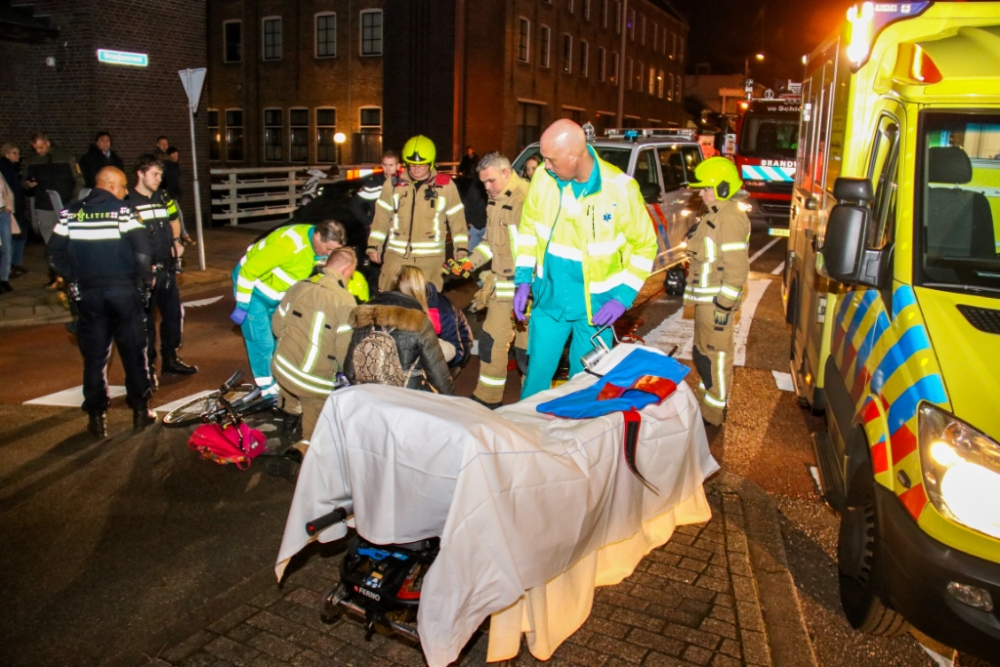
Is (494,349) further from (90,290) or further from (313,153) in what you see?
(313,153)

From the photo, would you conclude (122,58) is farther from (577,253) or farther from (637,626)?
(637,626)

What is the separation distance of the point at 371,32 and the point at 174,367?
29.0 m

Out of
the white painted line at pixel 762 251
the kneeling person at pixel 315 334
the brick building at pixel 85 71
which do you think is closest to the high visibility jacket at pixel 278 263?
the kneeling person at pixel 315 334

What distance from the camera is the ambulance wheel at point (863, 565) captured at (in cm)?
387

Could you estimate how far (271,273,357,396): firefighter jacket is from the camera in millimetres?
5332

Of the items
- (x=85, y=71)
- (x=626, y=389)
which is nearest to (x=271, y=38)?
(x=85, y=71)

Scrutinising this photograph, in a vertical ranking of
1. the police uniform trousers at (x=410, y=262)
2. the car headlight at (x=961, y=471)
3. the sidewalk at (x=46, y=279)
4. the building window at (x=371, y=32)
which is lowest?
the sidewalk at (x=46, y=279)

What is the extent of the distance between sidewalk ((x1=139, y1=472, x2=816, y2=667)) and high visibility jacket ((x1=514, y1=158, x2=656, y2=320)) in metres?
1.67

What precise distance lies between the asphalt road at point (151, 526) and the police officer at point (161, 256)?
311 mm

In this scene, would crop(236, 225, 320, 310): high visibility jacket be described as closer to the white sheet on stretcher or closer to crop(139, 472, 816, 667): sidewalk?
crop(139, 472, 816, 667): sidewalk

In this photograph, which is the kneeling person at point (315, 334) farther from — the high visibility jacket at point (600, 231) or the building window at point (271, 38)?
the building window at point (271, 38)

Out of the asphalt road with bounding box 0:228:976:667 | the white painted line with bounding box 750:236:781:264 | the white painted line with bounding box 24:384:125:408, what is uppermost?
the white painted line with bounding box 750:236:781:264

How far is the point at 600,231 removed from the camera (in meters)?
5.38

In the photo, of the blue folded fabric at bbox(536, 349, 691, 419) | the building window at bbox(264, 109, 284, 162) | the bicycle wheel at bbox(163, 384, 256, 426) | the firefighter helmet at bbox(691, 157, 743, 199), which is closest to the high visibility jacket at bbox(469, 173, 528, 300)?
the firefighter helmet at bbox(691, 157, 743, 199)
